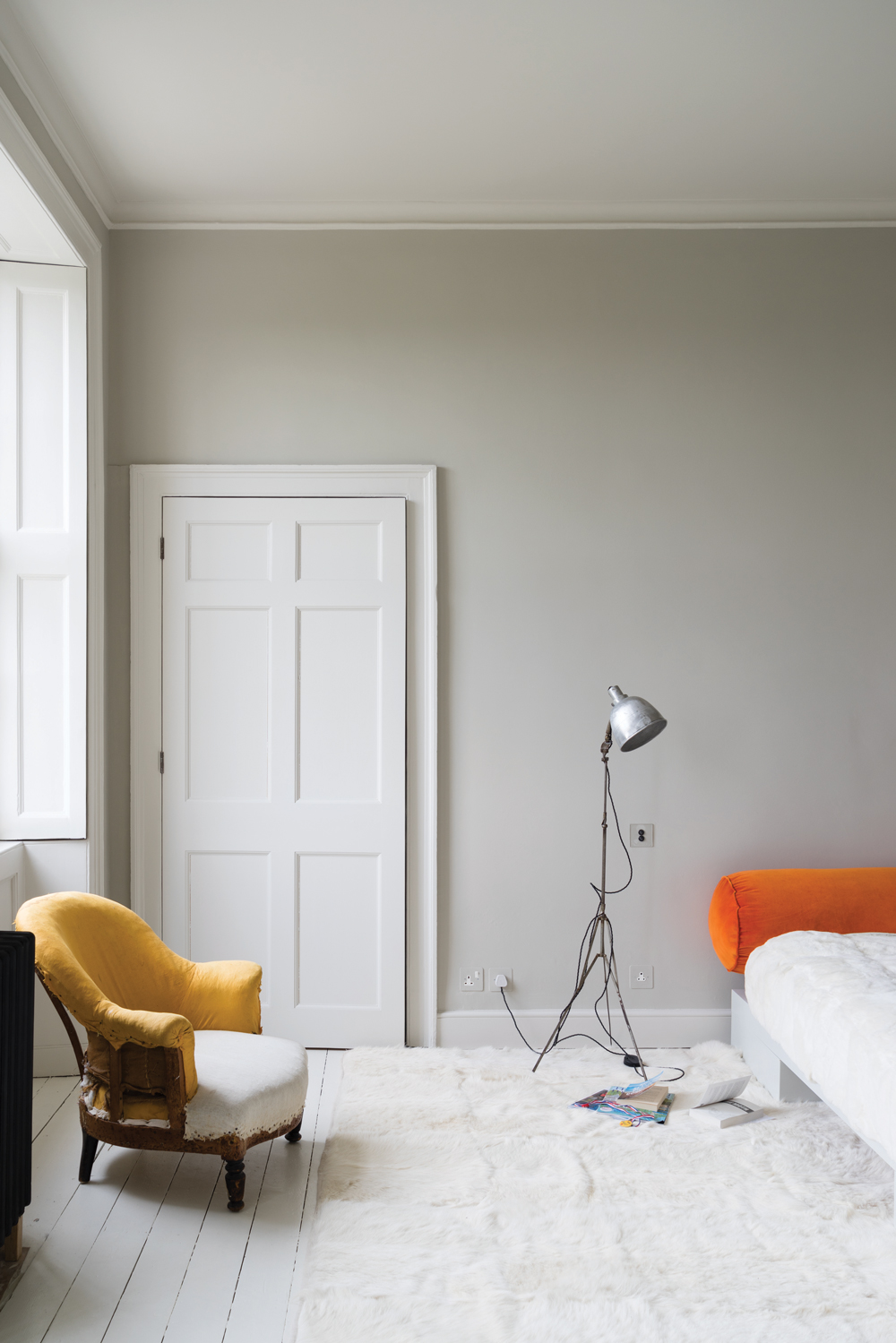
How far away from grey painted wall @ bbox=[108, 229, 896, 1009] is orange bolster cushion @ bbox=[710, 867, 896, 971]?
0.74 feet

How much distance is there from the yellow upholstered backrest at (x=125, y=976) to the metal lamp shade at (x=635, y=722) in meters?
1.40

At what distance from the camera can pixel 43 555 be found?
3148mm

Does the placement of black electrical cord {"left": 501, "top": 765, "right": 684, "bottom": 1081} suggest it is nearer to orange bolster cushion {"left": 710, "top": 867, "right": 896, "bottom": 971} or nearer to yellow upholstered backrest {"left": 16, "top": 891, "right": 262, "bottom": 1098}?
orange bolster cushion {"left": 710, "top": 867, "right": 896, "bottom": 971}

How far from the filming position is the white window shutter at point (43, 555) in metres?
3.13

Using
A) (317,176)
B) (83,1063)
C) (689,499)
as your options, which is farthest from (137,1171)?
(317,176)

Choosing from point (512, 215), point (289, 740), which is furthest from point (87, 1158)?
point (512, 215)

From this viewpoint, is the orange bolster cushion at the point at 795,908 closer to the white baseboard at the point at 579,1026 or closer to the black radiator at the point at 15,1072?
the white baseboard at the point at 579,1026

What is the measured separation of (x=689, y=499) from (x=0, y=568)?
2.56 meters

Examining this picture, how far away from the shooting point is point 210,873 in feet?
11.1

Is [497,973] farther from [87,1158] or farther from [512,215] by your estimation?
[512,215]

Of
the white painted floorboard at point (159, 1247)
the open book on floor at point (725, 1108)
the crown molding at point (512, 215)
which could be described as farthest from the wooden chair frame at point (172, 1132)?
the crown molding at point (512, 215)

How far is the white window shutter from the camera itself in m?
3.13

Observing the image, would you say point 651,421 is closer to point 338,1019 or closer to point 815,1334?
point 338,1019

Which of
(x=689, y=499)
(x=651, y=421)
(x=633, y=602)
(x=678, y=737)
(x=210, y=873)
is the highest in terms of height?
(x=651, y=421)
